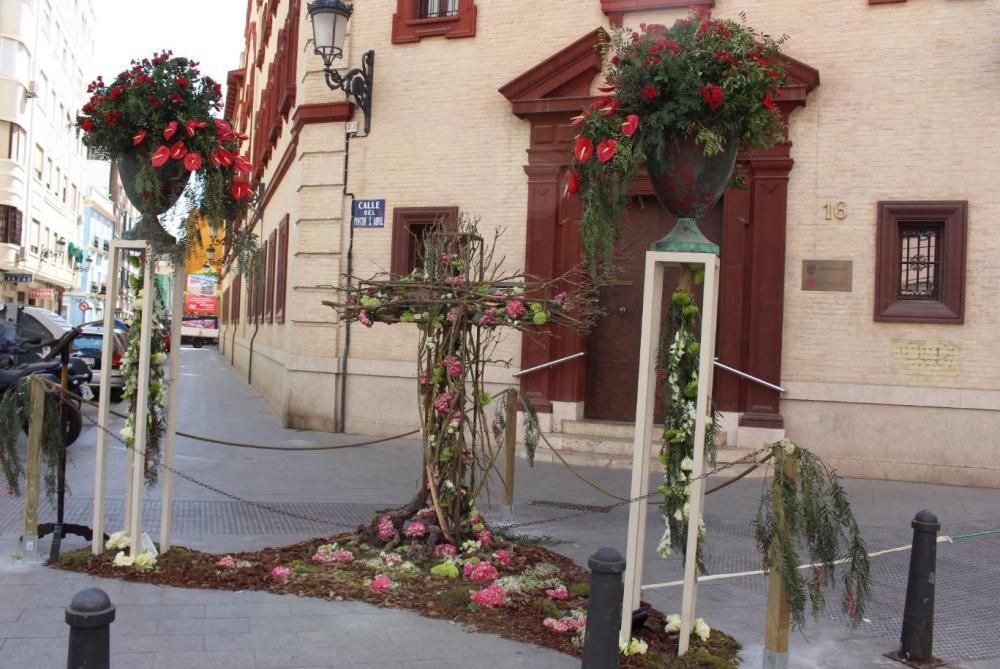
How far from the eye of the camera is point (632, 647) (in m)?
4.85

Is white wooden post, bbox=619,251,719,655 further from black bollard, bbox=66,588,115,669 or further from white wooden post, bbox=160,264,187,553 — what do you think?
white wooden post, bbox=160,264,187,553

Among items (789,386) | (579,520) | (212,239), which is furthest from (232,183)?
(789,386)

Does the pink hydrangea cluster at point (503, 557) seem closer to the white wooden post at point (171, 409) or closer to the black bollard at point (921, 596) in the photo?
the white wooden post at point (171, 409)

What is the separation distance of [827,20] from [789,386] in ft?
14.4

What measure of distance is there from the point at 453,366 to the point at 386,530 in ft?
4.16

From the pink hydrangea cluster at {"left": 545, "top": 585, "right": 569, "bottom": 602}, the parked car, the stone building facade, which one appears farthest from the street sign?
the pink hydrangea cluster at {"left": 545, "top": 585, "right": 569, "bottom": 602}

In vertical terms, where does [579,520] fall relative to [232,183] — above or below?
below

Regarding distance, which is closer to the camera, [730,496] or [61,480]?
[61,480]

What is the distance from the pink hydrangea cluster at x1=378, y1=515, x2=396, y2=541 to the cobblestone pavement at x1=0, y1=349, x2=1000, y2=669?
104 centimetres

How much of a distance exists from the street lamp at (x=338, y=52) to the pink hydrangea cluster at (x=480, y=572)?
346 inches

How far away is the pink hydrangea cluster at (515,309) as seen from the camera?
6.30 metres

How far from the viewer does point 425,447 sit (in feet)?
22.0

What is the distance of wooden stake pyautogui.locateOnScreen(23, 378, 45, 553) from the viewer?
639 centimetres

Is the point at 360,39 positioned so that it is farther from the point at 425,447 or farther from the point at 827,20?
the point at 425,447
